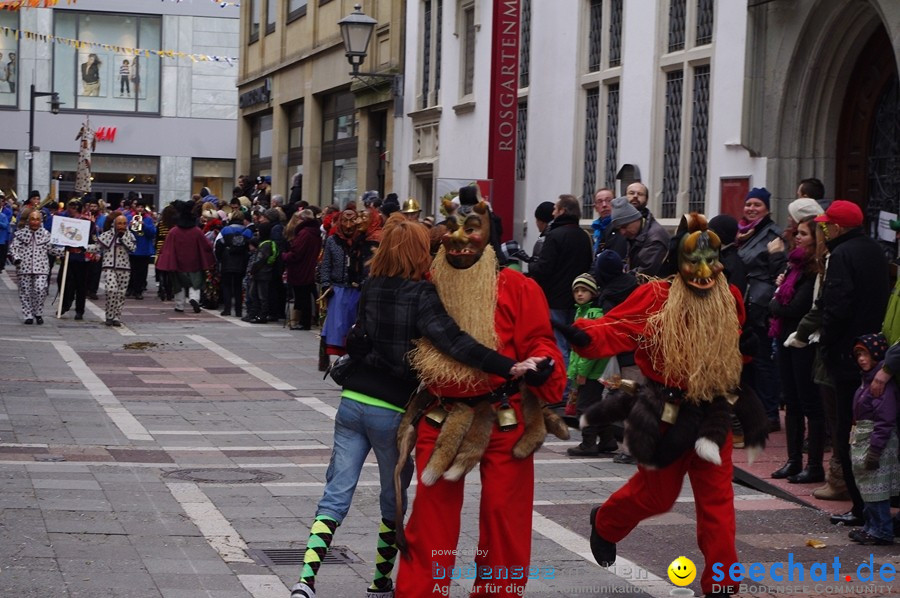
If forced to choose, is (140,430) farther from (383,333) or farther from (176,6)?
(176,6)

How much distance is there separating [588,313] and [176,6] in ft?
151

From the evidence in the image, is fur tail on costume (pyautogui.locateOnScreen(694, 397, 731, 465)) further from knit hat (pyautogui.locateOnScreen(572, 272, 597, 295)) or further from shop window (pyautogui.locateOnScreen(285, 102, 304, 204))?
shop window (pyautogui.locateOnScreen(285, 102, 304, 204))

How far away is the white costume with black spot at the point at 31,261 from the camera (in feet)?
72.6

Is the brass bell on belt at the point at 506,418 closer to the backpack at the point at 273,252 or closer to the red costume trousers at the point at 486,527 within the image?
the red costume trousers at the point at 486,527

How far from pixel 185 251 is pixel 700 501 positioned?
68.2 ft

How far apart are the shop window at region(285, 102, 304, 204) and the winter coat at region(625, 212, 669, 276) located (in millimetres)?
23602

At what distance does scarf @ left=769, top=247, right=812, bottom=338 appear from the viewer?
33.4 feet

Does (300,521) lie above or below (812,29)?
below

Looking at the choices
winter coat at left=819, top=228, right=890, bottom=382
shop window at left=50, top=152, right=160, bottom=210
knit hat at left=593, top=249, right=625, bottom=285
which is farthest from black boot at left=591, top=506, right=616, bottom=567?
shop window at left=50, top=152, right=160, bottom=210

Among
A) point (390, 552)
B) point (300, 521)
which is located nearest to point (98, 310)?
point (300, 521)

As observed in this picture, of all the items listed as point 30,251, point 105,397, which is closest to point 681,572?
point 105,397

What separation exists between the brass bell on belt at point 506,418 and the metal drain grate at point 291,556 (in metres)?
1.87

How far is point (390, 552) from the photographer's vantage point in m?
6.70

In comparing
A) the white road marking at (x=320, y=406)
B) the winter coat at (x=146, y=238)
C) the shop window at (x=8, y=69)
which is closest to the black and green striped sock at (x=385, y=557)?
the white road marking at (x=320, y=406)
